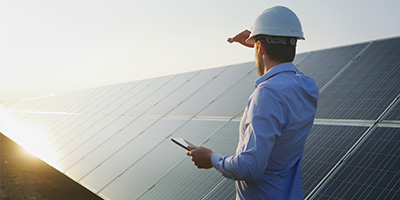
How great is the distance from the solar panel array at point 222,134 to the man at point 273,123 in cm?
174

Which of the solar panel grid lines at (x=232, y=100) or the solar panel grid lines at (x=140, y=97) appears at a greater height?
the solar panel grid lines at (x=232, y=100)

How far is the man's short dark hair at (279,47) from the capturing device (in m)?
2.46

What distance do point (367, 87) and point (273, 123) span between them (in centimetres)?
444

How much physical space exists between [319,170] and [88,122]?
10.0 meters

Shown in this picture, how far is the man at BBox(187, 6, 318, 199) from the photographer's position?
87.0 inches

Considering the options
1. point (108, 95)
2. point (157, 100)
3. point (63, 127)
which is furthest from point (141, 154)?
point (108, 95)

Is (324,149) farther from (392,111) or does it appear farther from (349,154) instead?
(392,111)

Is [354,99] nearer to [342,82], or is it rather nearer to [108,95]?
[342,82]

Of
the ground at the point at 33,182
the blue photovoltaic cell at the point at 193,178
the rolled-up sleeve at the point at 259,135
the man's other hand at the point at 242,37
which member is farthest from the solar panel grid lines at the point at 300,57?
Result: the rolled-up sleeve at the point at 259,135

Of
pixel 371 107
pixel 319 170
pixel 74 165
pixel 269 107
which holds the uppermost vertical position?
pixel 269 107

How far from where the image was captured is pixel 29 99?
2588 cm

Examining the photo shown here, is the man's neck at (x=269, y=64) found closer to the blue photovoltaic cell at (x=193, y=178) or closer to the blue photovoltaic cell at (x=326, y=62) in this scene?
the blue photovoltaic cell at (x=193, y=178)

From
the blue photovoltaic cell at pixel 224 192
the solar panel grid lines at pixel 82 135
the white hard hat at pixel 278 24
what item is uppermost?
the white hard hat at pixel 278 24

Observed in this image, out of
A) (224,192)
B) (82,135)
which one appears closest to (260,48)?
(224,192)
